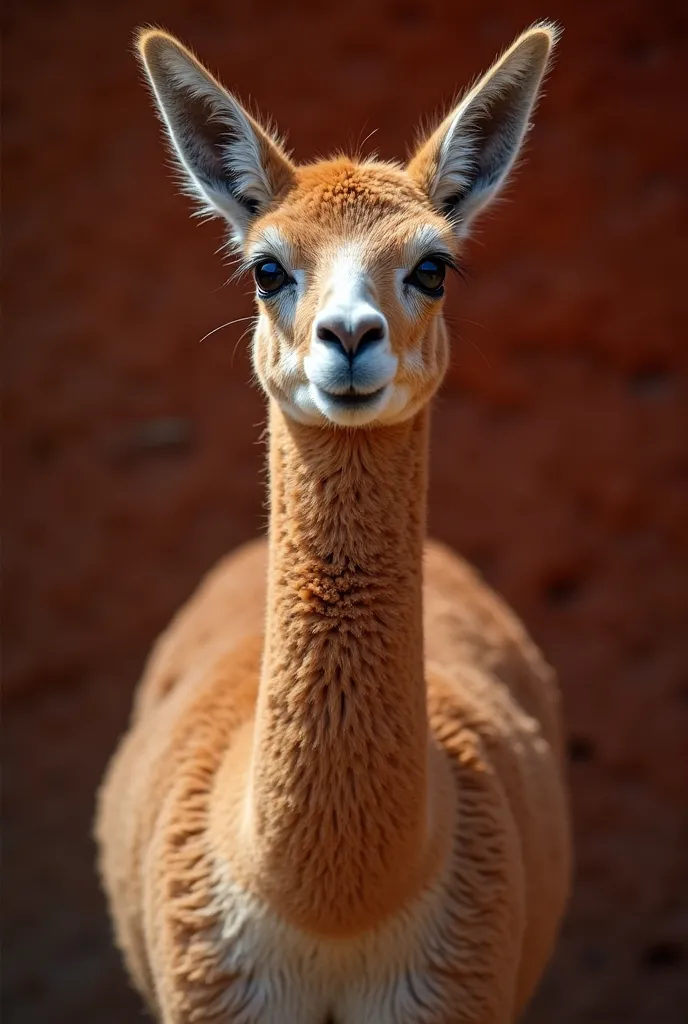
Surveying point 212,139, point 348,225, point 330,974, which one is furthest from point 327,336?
point 330,974

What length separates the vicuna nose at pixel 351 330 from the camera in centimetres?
252

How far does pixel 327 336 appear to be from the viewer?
2590mm

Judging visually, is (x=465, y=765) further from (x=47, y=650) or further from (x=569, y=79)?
(x=569, y=79)

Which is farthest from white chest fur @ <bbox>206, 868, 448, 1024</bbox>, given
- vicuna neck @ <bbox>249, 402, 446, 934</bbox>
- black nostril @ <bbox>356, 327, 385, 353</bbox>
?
black nostril @ <bbox>356, 327, 385, 353</bbox>

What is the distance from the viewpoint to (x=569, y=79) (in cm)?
713

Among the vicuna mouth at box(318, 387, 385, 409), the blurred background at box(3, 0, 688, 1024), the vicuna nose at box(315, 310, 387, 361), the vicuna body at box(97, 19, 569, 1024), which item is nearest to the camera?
the vicuna nose at box(315, 310, 387, 361)

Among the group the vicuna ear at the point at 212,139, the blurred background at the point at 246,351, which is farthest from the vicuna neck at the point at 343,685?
the blurred background at the point at 246,351

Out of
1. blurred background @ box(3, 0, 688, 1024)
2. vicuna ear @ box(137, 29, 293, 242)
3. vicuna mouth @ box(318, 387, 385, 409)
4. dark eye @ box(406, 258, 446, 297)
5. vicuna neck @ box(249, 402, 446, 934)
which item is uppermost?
blurred background @ box(3, 0, 688, 1024)

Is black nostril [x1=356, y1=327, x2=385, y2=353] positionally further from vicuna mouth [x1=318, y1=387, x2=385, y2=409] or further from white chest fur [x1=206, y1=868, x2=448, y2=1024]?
white chest fur [x1=206, y1=868, x2=448, y2=1024]

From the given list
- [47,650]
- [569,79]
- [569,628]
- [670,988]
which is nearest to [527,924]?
[670,988]

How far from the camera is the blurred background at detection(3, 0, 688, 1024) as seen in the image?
6.99 m

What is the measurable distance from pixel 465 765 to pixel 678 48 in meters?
5.38

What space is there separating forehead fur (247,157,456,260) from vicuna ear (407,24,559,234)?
0.13 meters

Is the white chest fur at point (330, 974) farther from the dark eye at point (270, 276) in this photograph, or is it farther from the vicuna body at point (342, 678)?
the dark eye at point (270, 276)
